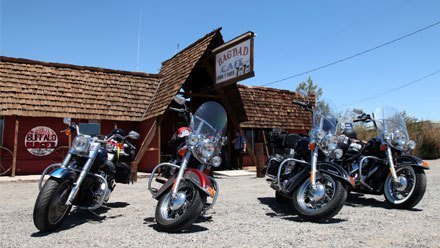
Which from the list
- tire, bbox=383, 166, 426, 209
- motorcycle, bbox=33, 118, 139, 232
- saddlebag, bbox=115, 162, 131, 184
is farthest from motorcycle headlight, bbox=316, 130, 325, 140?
saddlebag, bbox=115, 162, 131, 184

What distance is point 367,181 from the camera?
629 centimetres

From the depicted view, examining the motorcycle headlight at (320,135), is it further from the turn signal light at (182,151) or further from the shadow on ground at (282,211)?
the turn signal light at (182,151)

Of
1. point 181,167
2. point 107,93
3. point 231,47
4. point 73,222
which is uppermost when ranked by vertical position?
point 231,47

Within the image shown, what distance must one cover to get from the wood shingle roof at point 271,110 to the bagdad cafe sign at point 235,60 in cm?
350

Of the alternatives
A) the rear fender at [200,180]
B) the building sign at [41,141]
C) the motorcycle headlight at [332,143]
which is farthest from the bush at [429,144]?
the rear fender at [200,180]

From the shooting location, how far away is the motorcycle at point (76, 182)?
4184mm

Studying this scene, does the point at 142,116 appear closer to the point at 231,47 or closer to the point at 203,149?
the point at 231,47

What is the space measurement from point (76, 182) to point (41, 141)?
8.46 metres

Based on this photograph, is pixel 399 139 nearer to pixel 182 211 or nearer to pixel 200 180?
pixel 200 180

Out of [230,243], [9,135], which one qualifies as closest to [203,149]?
[230,243]

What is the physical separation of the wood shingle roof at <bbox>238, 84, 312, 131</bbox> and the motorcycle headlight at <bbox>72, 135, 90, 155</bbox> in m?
10.5

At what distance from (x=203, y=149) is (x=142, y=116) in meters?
8.76

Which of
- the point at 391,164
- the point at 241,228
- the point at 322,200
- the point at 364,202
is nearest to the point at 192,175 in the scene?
the point at 241,228

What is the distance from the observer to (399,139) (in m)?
6.15
